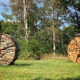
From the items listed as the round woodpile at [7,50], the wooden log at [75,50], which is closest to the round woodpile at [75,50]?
the wooden log at [75,50]

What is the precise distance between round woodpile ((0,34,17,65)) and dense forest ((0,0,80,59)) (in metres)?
16.8

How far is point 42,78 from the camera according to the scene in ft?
43.8

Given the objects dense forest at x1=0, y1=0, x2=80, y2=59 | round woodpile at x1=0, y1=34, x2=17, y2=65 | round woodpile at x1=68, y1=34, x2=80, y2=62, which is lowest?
dense forest at x1=0, y1=0, x2=80, y2=59

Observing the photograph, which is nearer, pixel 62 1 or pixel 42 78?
pixel 42 78

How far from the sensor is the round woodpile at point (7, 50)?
20.2 meters

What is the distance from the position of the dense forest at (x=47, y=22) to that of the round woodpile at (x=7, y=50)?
55.3 feet

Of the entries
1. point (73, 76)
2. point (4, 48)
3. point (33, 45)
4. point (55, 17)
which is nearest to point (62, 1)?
point (55, 17)

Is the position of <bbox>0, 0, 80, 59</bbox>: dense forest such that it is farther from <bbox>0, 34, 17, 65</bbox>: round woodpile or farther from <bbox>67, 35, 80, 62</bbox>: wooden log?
<bbox>0, 34, 17, 65</bbox>: round woodpile

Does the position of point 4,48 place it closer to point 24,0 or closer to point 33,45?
point 33,45

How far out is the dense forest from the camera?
42062 mm

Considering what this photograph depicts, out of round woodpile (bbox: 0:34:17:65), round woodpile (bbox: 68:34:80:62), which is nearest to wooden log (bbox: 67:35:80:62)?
round woodpile (bbox: 68:34:80:62)

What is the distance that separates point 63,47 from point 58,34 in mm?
2074

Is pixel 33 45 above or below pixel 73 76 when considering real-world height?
below

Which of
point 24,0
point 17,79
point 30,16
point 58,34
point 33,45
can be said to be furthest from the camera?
point 30,16
